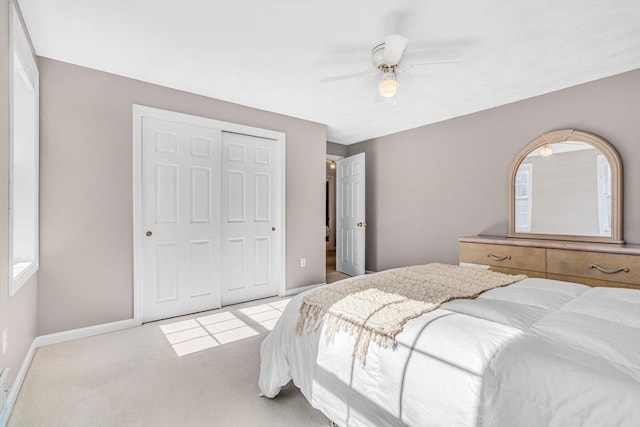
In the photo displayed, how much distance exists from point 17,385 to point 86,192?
1.48m

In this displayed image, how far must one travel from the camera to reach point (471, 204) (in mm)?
3756

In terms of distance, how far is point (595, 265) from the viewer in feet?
7.98

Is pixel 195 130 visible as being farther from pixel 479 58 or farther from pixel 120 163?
pixel 479 58

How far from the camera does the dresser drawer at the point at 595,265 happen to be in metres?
2.29

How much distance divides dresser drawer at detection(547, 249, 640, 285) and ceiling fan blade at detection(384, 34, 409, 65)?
2.15m

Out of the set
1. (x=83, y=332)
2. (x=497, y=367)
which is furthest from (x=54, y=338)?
(x=497, y=367)

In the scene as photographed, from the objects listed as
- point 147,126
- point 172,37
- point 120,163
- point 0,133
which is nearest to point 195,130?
point 147,126

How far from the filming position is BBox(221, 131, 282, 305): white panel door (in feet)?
11.5

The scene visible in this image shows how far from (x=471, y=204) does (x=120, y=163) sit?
12.7 feet

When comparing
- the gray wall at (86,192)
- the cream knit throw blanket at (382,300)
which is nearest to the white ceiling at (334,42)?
the gray wall at (86,192)

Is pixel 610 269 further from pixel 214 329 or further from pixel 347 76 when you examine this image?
pixel 214 329

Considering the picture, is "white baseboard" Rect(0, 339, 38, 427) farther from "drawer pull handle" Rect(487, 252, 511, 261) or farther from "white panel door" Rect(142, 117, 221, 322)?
"drawer pull handle" Rect(487, 252, 511, 261)

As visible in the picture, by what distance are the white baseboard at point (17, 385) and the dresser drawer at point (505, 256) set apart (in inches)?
143

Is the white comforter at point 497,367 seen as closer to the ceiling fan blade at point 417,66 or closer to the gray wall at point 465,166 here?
the ceiling fan blade at point 417,66
